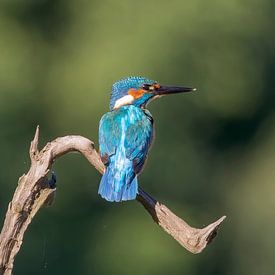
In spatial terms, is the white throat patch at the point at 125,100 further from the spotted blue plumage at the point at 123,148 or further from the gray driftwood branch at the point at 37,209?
the gray driftwood branch at the point at 37,209

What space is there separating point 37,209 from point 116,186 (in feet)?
1.75

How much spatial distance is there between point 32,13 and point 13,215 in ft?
23.2

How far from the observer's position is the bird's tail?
3701 mm

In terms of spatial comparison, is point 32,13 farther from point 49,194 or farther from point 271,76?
point 49,194

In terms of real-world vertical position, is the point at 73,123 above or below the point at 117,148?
below

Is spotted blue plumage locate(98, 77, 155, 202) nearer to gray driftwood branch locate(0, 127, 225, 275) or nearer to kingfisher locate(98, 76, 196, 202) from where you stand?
kingfisher locate(98, 76, 196, 202)

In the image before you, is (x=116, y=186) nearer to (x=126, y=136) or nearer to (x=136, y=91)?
(x=126, y=136)

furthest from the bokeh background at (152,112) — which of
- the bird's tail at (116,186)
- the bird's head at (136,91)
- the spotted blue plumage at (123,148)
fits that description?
the bird's tail at (116,186)

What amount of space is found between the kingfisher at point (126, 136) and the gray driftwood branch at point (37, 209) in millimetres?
352

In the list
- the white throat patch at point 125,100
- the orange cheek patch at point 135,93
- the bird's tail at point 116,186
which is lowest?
the bird's tail at point 116,186

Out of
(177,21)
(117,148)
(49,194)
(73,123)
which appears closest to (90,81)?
(73,123)

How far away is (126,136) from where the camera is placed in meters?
3.92

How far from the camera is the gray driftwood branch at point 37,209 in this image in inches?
125

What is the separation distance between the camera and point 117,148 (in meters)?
3.85
